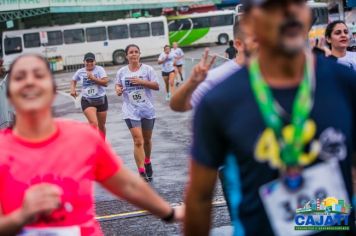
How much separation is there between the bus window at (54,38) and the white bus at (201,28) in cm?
921

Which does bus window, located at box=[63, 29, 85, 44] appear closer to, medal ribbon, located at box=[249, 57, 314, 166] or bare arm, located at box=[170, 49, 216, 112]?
bare arm, located at box=[170, 49, 216, 112]

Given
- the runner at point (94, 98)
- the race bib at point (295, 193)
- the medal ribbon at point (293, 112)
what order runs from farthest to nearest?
the runner at point (94, 98) → the race bib at point (295, 193) → the medal ribbon at point (293, 112)

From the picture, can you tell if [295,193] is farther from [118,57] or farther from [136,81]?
[118,57]

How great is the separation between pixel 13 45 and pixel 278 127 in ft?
137

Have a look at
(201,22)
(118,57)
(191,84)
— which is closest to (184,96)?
(191,84)

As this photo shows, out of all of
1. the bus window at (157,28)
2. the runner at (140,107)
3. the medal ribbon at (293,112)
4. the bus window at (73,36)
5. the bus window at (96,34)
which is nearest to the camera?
the medal ribbon at (293,112)

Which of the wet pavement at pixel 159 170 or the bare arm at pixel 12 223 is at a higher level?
the bare arm at pixel 12 223

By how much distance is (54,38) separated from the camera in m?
43.5

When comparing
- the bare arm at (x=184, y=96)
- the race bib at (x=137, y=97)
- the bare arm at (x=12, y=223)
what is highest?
the bare arm at (x=184, y=96)

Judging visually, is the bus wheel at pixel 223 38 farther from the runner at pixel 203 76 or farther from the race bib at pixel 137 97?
the runner at pixel 203 76

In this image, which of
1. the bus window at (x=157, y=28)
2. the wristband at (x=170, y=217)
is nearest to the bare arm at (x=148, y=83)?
the wristband at (x=170, y=217)

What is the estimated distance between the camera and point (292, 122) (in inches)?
96.2

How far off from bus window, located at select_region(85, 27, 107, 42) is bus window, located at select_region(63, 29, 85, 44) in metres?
0.45

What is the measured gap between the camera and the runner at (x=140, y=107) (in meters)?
9.31
